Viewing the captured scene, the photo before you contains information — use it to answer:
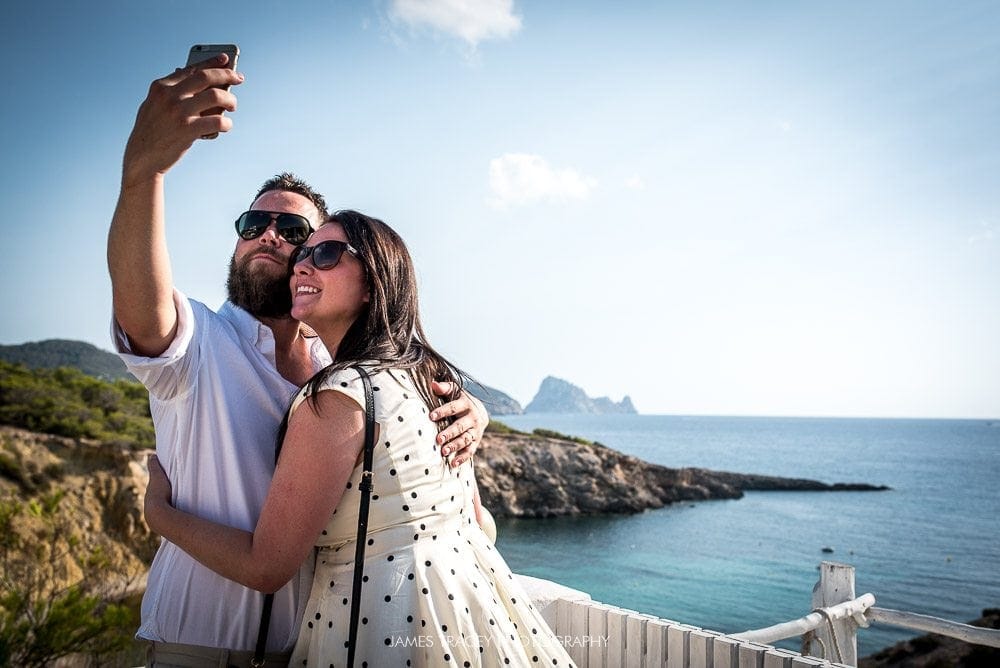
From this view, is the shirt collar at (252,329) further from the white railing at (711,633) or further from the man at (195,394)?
the white railing at (711,633)

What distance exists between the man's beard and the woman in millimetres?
612

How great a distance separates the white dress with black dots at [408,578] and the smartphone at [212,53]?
83cm

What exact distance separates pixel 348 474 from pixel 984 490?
311 ft

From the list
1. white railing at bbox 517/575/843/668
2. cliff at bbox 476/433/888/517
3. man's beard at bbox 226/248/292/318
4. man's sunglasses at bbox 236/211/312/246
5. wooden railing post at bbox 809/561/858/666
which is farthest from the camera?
cliff at bbox 476/433/888/517

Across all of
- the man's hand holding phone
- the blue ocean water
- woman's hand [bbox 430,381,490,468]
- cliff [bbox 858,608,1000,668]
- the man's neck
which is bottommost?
the blue ocean water

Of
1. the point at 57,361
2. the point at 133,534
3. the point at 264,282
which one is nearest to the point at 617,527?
the point at 133,534

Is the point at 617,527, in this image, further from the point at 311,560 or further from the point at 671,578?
the point at 311,560

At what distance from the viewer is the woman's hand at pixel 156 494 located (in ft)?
6.18

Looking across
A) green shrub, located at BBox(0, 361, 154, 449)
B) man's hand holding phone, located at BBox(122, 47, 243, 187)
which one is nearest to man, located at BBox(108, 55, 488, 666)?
man's hand holding phone, located at BBox(122, 47, 243, 187)

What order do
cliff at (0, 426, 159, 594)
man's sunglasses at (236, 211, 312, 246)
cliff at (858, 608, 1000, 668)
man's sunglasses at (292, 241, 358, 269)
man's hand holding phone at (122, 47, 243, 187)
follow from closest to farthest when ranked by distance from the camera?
man's hand holding phone at (122, 47, 243, 187), man's sunglasses at (292, 241, 358, 269), man's sunglasses at (236, 211, 312, 246), cliff at (0, 426, 159, 594), cliff at (858, 608, 1000, 668)

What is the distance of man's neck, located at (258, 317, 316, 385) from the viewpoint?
2597mm

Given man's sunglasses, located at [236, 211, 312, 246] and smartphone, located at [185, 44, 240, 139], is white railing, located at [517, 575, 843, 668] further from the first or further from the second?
smartphone, located at [185, 44, 240, 139]

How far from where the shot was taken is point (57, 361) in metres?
42.8

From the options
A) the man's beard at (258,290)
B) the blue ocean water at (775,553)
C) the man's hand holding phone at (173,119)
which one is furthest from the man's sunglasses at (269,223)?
the blue ocean water at (775,553)
